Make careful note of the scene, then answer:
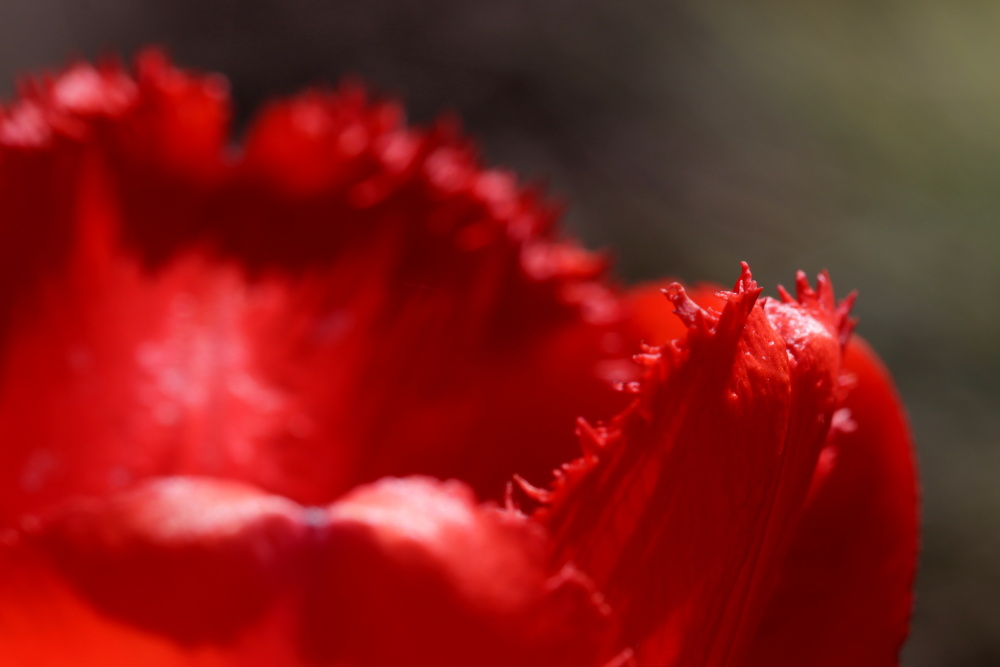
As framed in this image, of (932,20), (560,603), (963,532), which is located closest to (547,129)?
(932,20)

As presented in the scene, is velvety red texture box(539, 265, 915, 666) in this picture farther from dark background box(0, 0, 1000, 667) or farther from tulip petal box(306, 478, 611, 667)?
dark background box(0, 0, 1000, 667)

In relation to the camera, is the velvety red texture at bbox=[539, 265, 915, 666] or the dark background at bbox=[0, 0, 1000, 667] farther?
the dark background at bbox=[0, 0, 1000, 667]

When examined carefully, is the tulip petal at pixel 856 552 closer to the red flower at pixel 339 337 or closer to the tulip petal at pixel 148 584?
the red flower at pixel 339 337

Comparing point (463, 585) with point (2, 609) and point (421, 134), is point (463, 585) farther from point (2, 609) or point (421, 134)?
point (421, 134)

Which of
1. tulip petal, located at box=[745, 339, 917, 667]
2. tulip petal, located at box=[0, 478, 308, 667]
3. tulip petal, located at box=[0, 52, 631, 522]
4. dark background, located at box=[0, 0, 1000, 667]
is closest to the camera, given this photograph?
tulip petal, located at box=[0, 478, 308, 667]

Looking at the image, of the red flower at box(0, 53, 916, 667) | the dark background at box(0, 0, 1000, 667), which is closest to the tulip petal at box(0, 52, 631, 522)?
the red flower at box(0, 53, 916, 667)

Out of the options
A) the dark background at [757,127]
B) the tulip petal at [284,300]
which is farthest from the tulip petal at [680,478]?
the dark background at [757,127]
